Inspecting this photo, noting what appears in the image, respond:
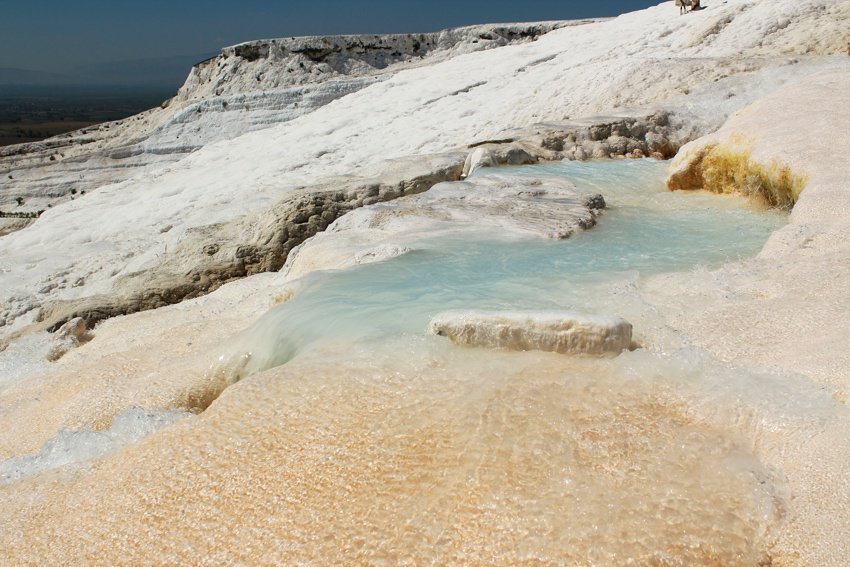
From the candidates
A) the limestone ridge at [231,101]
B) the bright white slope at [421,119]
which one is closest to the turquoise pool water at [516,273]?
the bright white slope at [421,119]

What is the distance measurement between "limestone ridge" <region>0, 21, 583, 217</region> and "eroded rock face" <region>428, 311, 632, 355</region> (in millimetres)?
13078

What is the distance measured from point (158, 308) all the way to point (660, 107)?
5.61 metres

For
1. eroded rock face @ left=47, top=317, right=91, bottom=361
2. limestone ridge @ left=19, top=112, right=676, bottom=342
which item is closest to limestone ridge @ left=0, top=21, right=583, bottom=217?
limestone ridge @ left=19, top=112, right=676, bottom=342

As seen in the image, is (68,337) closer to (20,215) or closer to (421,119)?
(421,119)

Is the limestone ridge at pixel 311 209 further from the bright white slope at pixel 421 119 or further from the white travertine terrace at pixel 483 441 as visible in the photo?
the white travertine terrace at pixel 483 441

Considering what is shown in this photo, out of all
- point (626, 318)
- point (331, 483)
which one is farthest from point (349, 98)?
point (331, 483)

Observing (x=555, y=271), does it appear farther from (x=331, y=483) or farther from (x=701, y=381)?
(x=331, y=483)

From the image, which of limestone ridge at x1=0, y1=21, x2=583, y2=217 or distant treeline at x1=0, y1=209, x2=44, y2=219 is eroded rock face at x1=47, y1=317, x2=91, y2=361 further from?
distant treeline at x1=0, y1=209, x2=44, y2=219

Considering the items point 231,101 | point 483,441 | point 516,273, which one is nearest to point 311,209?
point 516,273

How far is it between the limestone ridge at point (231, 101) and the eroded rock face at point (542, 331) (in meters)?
13.1

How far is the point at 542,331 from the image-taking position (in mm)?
2941

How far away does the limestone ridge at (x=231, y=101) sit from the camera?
15.5 meters

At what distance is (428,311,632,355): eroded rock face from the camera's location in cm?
290

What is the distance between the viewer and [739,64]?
339 inches
